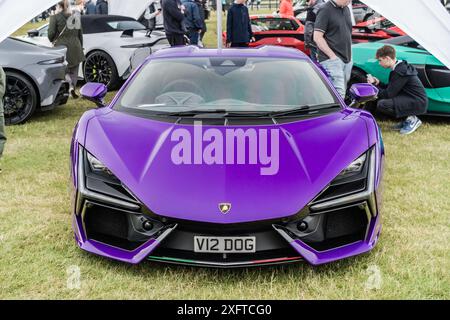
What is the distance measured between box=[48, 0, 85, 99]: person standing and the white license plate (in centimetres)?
648

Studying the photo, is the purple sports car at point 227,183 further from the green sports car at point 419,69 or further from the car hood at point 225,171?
the green sports car at point 419,69

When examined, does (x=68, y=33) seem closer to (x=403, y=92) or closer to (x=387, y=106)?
(x=387, y=106)

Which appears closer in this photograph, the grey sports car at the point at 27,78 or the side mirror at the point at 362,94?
the side mirror at the point at 362,94

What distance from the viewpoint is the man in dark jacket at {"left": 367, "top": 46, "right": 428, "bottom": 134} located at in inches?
269

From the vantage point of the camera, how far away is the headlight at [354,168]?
121 inches

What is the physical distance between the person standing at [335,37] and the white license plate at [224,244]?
3.92 m

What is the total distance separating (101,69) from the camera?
9.59 m

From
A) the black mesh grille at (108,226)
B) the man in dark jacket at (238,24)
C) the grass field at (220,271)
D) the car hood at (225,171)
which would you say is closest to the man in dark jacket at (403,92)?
the grass field at (220,271)

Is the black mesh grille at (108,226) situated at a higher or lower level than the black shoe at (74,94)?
higher
